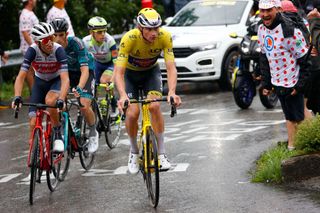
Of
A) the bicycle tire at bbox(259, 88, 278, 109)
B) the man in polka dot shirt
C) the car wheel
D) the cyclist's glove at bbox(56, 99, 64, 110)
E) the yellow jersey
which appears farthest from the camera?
the car wheel

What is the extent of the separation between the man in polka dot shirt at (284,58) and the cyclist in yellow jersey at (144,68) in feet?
4.59

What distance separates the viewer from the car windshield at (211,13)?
21.6 m

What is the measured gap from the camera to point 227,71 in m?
20.7

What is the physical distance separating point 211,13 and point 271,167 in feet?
36.2

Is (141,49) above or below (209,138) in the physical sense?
above

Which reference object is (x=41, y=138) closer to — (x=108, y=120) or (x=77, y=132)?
(x=77, y=132)

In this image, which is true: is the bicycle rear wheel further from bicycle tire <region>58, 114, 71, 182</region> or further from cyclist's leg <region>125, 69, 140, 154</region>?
cyclist's leg <region>125, 69, 140, 154</region>

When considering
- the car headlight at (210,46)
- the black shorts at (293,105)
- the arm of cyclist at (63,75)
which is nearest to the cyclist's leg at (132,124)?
the arm of cyclist at (63,75)

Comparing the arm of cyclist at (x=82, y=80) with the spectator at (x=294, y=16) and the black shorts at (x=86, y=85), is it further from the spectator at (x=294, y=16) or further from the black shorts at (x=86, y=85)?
the spectator at (x=294, y=16)

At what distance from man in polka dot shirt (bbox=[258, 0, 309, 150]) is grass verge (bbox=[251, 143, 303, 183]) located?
30cm

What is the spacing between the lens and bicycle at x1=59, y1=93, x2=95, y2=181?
1197cm

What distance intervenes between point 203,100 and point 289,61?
24.3 ft

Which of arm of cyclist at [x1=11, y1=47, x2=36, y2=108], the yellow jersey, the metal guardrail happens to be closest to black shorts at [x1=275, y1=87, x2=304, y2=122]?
the yellow jersey

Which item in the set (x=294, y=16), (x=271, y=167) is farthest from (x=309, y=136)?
(x=294, y=16)
